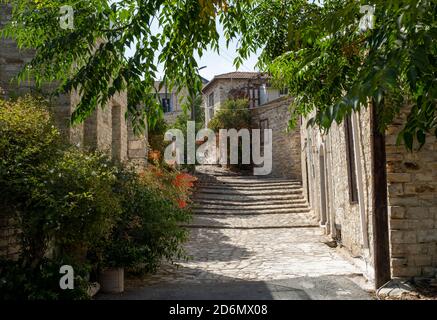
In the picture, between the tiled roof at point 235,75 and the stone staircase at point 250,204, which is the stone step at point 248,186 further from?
the tiled roof at point 235,75

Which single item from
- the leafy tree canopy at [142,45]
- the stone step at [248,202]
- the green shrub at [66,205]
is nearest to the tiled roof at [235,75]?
the stone step at [248,202]

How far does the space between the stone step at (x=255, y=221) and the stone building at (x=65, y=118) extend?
378 cm

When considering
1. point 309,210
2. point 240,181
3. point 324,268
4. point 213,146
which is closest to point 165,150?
point 240,181

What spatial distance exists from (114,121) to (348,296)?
25.8 feet

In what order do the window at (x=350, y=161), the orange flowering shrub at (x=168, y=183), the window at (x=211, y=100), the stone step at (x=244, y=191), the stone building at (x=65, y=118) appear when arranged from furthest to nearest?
1. the window at (x=211, y=100)
2. the stone step at (x=244, y=191)
3. the orange flowering shrub at (x=168, y=183)
4. the window at (x=350, y=161)
5. the stone building at (x=65, y=118)

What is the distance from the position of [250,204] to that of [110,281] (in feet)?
36.5

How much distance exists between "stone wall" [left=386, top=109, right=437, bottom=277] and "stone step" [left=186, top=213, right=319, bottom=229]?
7.49 metres

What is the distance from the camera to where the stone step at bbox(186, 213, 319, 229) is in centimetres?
1377

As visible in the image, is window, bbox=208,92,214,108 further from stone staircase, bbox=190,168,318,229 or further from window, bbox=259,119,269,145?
stone staircase, bbox=190,168,318,229

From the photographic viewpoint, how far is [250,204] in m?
17.2

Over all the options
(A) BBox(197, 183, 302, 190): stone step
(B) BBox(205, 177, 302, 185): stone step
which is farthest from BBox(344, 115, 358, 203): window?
(B) BBox(205, 177, 302, 185): stone step

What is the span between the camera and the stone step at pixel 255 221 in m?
13.8
